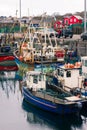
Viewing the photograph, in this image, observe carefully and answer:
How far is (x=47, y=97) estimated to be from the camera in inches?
890

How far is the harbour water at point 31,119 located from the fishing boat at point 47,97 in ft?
1.20

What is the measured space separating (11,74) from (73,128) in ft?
56.1

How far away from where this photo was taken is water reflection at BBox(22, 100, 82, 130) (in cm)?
2110

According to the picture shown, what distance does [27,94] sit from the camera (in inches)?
963

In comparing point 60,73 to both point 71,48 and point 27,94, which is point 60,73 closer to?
point 27,94

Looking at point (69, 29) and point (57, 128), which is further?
point (69, 29)

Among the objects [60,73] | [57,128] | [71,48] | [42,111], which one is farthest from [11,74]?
[57,128]

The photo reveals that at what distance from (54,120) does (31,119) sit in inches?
57.7

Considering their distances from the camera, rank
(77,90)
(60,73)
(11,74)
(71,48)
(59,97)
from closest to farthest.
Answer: (59,97) → (77,90) → (60,73) → (11,74) → (71,48)

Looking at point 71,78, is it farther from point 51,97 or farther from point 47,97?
point 51,97

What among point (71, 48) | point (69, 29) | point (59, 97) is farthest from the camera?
point (69, 29)

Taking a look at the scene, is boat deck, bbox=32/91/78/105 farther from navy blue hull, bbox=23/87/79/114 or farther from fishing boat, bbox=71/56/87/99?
fishing boat, bbox=71/56/87/99

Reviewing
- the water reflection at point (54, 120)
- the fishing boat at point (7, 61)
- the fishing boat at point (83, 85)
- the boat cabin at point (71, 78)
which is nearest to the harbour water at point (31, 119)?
the water reflection at point (54, 120)

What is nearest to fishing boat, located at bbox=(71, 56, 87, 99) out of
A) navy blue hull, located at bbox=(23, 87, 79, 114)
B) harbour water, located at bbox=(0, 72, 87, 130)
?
harbour water, located at bbox=(0, 72, 87, 130)
